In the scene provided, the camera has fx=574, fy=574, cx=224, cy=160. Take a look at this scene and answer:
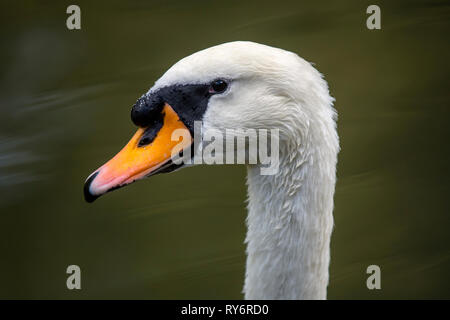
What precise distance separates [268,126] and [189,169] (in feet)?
5.64

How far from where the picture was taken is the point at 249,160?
1.46 metres

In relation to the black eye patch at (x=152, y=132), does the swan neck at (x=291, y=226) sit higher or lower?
lower

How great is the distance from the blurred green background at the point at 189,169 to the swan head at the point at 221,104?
159cm

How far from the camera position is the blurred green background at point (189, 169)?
289cm

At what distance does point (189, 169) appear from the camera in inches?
122

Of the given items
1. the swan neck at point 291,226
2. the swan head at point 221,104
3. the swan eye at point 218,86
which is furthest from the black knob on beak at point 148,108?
the swan neck at point 291,226


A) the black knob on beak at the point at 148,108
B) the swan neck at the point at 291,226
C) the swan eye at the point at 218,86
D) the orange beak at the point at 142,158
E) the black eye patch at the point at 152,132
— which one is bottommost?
the swan neck at the point at 291,226

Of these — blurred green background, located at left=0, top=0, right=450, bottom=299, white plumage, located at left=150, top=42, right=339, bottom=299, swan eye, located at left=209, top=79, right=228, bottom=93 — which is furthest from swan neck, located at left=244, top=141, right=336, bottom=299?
blurred green background, located at left=0, top=0, right=450, bottom=299

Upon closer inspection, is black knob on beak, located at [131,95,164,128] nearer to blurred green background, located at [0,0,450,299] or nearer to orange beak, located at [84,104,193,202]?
orange beak, located at [84,104,193,202]

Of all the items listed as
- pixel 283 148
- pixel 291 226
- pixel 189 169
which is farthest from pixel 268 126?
pixel 189 169

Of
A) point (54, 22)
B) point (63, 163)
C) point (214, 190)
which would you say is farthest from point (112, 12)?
point (214, 190)

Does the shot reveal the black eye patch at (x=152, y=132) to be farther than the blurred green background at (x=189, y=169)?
No

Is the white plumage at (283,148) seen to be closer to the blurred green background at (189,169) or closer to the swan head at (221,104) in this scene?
the swan head at (221,104)

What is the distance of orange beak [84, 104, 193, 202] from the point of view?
137 cm
